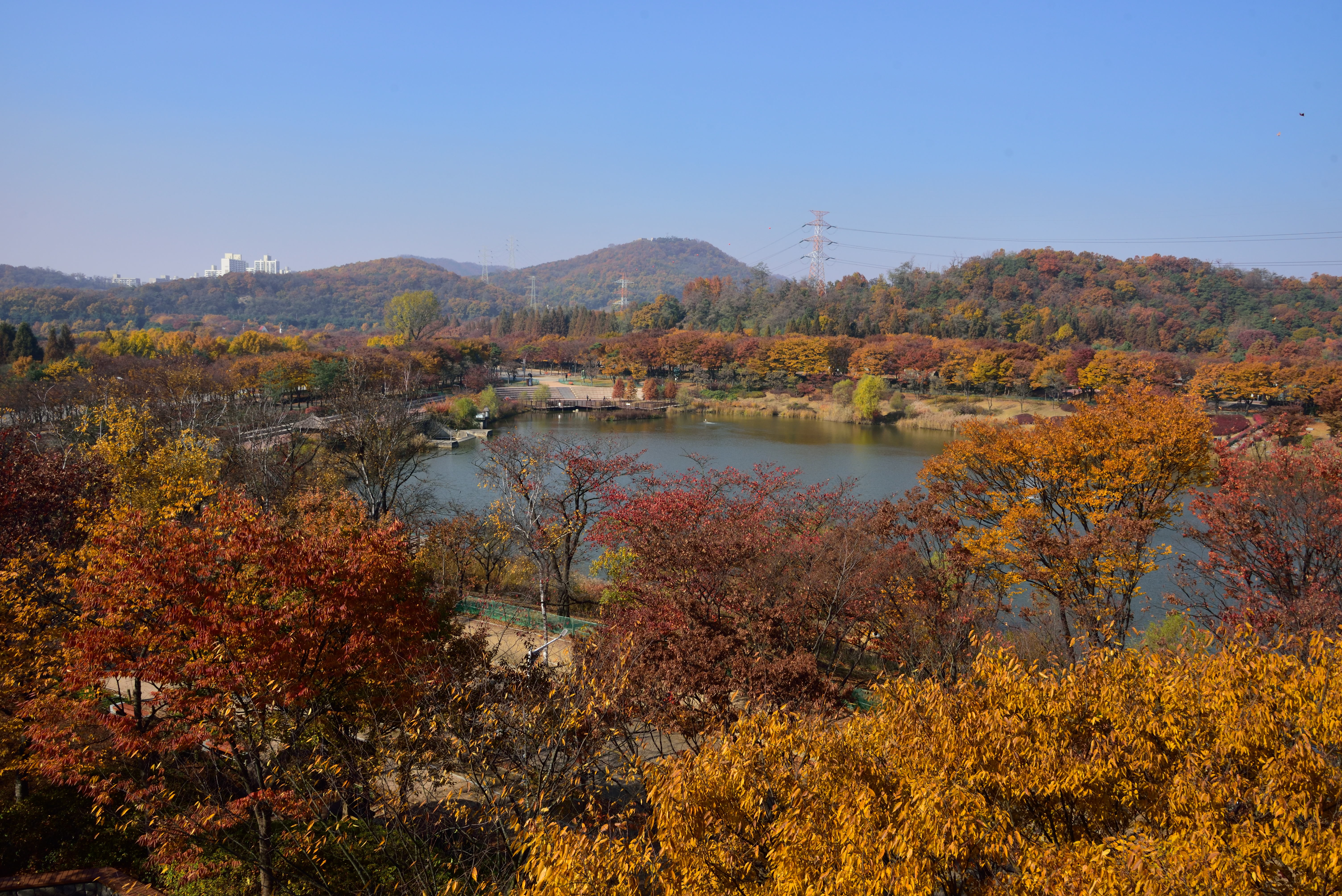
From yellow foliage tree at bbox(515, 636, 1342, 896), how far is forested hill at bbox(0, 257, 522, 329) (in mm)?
99891

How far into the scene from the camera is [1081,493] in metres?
11.4

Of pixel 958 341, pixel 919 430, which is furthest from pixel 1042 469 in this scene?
pixel 958 341

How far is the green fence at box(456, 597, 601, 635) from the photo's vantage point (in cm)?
1070

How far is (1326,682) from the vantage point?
13.3 feet

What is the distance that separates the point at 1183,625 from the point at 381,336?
6720 centimetres

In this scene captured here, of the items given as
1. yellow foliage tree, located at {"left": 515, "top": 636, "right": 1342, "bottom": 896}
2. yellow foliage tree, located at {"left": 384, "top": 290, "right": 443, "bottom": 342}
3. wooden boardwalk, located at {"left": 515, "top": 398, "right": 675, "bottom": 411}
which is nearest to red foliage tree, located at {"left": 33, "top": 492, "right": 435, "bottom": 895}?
yellow foliage tree, located at {"left": 515, "top": 636, "right": 1342, "bottom": 896}

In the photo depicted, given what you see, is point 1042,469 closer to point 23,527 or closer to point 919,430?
point 23,527

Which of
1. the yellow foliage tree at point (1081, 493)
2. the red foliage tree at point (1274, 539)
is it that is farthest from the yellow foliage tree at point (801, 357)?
the red foliage tree at point (1274, 539)

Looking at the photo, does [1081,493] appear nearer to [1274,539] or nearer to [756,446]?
[1274,539]

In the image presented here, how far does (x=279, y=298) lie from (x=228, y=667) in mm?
137379

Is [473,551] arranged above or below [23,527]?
below

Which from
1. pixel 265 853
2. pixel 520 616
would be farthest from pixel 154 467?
pixel 265 853

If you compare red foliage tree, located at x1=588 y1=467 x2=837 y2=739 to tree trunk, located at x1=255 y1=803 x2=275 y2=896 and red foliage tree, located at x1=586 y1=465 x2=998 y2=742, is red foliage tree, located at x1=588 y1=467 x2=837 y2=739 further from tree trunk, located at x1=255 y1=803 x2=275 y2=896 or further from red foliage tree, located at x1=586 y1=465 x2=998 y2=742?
tree trunk, located at x1=255 y1=803 x2=275 y2=896

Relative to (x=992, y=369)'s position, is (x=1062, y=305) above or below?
above
